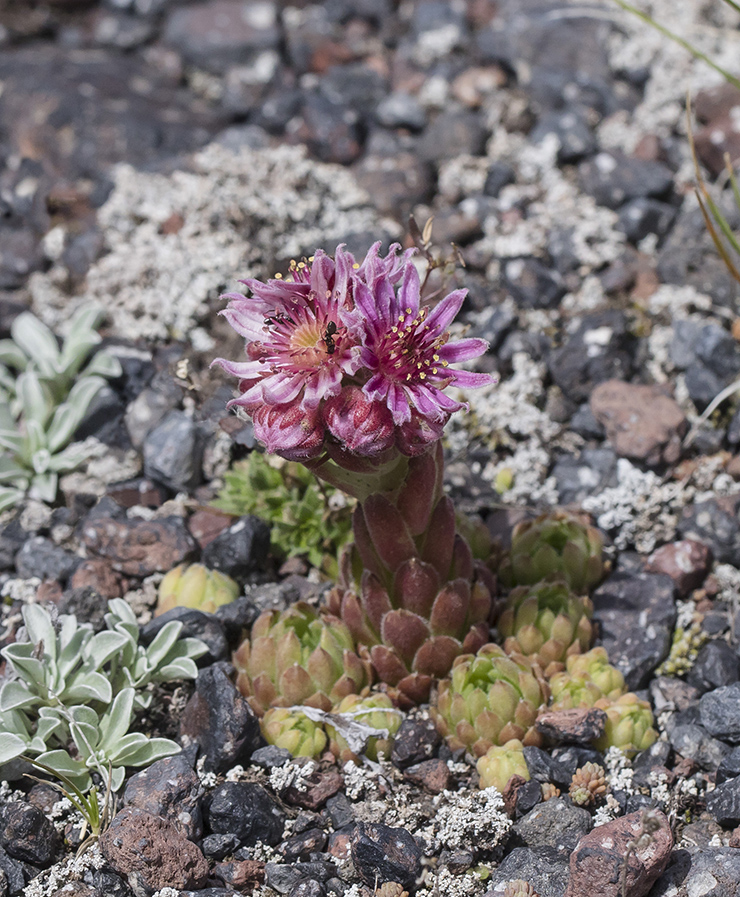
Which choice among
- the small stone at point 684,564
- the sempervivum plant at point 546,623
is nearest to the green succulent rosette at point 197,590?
the sempervivum plant at point 546,623

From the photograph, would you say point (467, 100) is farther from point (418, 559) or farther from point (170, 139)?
point (418, 559)

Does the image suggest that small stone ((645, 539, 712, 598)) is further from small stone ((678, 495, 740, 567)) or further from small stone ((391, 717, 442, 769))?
small stone ((391, 717, 442, 769))

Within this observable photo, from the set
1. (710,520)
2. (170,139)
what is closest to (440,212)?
(170,139)

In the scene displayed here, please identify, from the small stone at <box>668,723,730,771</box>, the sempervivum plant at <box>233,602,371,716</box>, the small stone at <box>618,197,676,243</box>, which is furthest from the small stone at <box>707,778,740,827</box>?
the small stone at <box>618,197,676,243</box>

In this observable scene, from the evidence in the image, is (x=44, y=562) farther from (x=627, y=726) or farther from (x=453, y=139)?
(x=453, y=139)

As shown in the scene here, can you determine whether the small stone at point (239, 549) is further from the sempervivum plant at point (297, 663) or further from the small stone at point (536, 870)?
the small stone at point (536, 870)
